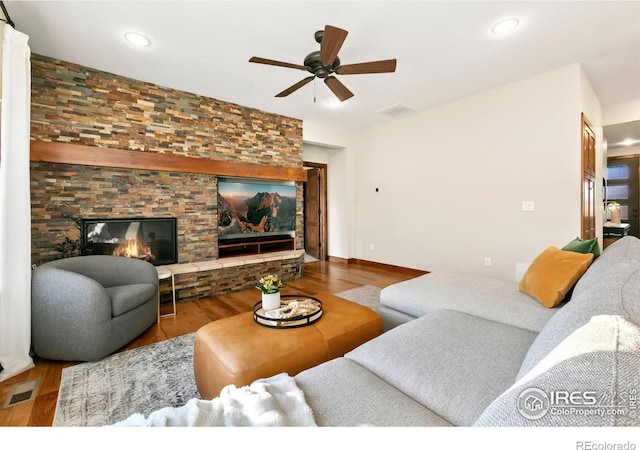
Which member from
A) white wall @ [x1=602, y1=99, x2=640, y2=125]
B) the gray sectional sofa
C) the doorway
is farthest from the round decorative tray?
white wall @ [x1=602, y1=99, x2=640, y2=125]

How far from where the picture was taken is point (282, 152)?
189 inches

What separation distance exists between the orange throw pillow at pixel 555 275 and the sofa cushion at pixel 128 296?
3088 millimetres

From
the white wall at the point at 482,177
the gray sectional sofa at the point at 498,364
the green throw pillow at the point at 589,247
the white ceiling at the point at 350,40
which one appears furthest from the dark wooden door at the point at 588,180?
the gray sectional sofa at the point at 498,364

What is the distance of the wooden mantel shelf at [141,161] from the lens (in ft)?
9.40

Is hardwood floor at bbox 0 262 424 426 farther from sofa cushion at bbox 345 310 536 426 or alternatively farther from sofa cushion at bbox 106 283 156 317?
sofa cushion at bbox 345 310 536 426

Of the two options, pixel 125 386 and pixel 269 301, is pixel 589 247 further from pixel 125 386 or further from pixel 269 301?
pixel 125 386

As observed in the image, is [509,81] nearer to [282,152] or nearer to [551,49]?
[551,49]

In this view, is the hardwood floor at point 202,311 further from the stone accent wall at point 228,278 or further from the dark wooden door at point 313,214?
the dark wooden door at point 313,214

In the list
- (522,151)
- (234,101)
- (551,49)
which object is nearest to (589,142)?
(522,151)

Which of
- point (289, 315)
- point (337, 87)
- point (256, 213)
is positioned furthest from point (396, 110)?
point (289, 315)

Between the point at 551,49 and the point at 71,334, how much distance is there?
16.4 ft

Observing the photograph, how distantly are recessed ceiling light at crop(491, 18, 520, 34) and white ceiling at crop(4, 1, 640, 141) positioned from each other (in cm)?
6

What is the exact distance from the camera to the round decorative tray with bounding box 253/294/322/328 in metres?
1.71
